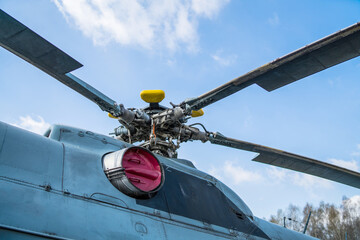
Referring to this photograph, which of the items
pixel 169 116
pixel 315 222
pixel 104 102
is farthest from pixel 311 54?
pixel 315 222

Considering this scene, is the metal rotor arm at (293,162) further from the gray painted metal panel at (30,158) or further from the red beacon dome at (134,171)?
the gray painted metal panel at (30,158)

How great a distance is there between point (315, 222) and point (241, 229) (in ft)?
99.5

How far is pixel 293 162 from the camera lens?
6.93m

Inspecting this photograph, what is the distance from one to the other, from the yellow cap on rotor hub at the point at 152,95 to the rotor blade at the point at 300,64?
25.4 inches

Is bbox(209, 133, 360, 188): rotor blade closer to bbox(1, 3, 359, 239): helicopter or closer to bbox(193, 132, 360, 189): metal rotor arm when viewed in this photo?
bbox(193, 132, 360, 189): metal rotor arm

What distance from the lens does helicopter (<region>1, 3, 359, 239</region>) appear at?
2848mm

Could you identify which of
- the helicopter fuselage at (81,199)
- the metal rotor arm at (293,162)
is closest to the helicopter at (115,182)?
the helicopter fuselage at (81,199)

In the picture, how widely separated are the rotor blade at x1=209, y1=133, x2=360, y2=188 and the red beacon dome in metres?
2.69

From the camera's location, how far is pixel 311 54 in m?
4.29

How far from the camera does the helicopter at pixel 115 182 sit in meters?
2.85

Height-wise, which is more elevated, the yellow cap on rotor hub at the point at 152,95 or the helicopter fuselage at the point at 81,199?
the yellow cap on rotor hub at the point at 152,95

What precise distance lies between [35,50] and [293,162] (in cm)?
543

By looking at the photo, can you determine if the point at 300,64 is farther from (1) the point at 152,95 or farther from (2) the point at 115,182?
(2) the point at 115,182

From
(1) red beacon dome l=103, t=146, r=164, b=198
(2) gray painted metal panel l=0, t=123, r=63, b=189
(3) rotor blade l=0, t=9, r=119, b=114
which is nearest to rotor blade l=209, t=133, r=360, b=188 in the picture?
(1) red beacon dome l=103, t=146, r=164, b=198
